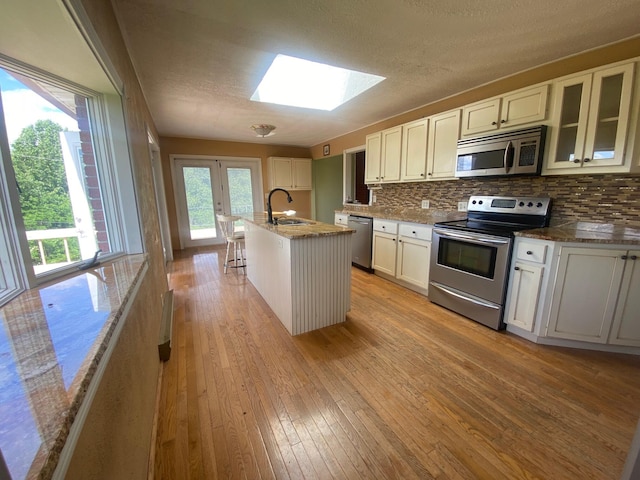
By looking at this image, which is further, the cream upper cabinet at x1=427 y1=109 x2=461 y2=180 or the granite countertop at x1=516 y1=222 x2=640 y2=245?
the cream upper cabinet at x1=427 y1=109 x2=461 y2=180

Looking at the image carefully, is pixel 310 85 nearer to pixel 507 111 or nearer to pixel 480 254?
pixel 507 111

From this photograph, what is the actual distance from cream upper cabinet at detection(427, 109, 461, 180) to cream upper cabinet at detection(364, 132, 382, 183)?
85 cm

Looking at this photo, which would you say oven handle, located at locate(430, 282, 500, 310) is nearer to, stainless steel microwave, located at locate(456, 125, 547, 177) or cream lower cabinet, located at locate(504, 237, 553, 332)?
cream lower cabinet, located at locate(504, 237, 553, 332)

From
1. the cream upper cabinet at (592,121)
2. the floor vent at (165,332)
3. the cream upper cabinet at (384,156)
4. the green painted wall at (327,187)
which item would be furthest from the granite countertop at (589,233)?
the green painted wall at (327,187)

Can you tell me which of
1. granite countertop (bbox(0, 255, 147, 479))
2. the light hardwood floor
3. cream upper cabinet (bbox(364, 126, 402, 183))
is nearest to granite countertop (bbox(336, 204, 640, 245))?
the light hardwood floor

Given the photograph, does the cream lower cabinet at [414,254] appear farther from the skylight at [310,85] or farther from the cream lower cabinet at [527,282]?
the skylight at [310,85]

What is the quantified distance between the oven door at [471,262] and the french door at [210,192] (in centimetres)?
390

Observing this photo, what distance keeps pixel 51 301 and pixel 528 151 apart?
3.18m

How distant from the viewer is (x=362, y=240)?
3.83 m

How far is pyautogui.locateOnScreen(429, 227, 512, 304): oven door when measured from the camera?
2232 mm

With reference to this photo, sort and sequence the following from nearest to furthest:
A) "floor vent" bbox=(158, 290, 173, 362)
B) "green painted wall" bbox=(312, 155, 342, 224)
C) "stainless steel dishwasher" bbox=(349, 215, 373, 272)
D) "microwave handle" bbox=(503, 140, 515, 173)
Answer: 1. "floor vent" bbox=(158, 290, 173, 362)
2. "microwave handle" bbox=(503, 140, 515, 173)
3. "stainless steel dishwasher" bbox=(349, 215, 373, 272)
4. "green painted wall" bbox=(312, 155, 342, 224)

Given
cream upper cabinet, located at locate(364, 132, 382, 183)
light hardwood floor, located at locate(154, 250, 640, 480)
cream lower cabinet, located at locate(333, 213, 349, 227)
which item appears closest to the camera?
light hardwood floor, located at locate(154, 250, 640, 480)

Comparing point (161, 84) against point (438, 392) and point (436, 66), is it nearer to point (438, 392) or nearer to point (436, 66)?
point (436, 66)

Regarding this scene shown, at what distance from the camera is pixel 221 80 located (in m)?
2.56
